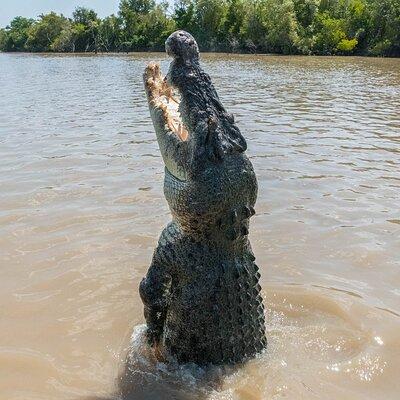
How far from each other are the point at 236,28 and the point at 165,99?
226 ft

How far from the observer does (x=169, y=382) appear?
3025 millimetres

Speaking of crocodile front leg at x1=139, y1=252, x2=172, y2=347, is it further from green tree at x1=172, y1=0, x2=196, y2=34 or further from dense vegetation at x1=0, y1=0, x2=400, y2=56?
green tree at x1=172, y1=0, x2=196, y2=34

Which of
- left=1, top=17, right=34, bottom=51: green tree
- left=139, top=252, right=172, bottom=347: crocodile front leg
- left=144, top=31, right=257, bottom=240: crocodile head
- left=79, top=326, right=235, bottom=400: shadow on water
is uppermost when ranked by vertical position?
left=1, top=17, right=34, bottom=51: green tree

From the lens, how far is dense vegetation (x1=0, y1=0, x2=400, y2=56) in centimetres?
5272

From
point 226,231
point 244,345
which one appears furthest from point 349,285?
point 226,231

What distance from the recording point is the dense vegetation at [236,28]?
173 feet

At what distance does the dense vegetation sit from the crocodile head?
50806 mm

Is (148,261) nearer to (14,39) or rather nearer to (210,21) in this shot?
(210,21)

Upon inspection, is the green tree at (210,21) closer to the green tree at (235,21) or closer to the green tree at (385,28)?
the green tree at (235,21)

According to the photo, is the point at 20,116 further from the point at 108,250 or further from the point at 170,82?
the point at 170,82

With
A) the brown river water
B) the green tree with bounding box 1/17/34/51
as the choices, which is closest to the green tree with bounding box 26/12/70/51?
the green tree with bounding box 1/17/34/51

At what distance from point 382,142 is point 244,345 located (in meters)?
7.36

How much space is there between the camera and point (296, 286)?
14.3 feet

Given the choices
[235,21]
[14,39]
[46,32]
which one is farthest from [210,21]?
[14,39]
